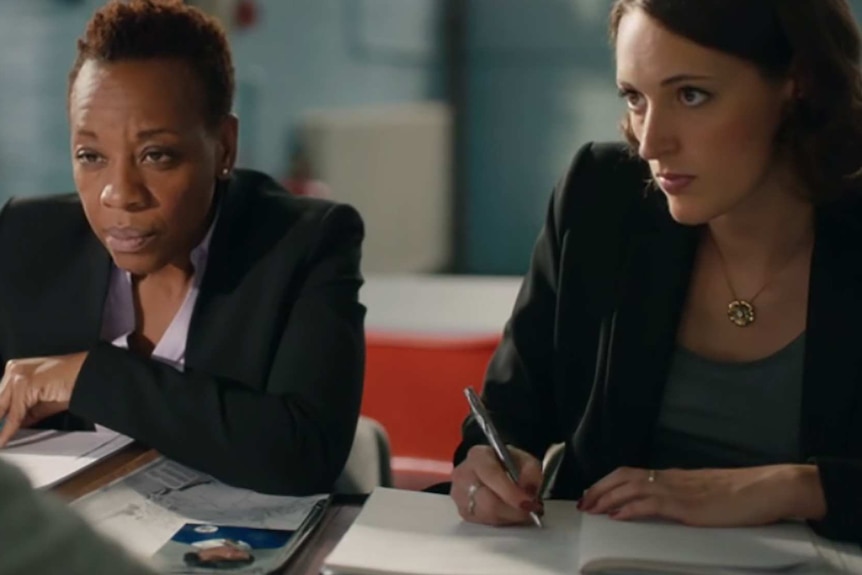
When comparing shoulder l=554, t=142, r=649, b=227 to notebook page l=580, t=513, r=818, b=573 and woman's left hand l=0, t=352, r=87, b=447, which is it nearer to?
notebook page l=580, t=513, r=818, b=573

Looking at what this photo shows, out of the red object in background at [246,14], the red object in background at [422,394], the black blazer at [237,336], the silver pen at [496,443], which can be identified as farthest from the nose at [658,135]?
the red object in background at [246,14]

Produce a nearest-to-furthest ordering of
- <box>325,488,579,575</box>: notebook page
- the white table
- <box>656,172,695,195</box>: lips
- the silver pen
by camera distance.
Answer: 1. <box>325,488,579,575</box>: notebook page
2. the silver pen
3. <box>656,172,695,195</box>: lips
4. the white table

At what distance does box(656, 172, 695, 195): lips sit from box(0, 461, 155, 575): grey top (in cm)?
93

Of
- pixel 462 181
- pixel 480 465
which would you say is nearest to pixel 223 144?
pixel 480 465

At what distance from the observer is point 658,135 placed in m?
1.24

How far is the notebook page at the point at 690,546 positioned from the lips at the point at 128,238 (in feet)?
2.07

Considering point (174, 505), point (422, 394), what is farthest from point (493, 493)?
point (422, 394)

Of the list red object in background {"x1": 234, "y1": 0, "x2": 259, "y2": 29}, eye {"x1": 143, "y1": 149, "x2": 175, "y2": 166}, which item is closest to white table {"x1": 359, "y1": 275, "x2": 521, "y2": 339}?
red object in background {"x1": 234, "y1": 0, "x2": 259, "y2": 29}

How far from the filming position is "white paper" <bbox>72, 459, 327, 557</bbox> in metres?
1.05

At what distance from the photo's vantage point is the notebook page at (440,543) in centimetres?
94

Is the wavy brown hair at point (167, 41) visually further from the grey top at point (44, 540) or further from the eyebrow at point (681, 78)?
the grey top at point (44, 540)

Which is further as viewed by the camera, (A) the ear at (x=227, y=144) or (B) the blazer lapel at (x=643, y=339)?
(A) the ear at (x=227, y=144)

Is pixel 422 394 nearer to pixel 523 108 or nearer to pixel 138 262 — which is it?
pixel 138 262

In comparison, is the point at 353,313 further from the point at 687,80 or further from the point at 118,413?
the point at 687,80
